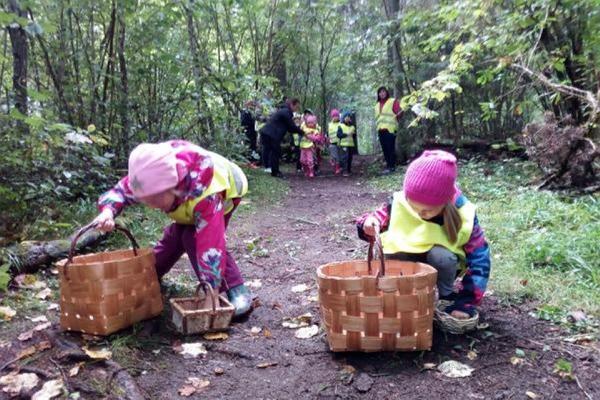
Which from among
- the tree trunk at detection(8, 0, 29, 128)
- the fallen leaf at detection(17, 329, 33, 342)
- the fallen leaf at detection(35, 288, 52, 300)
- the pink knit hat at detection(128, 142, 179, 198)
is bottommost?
the fallen leaf at detection(17, 329, 33, 342)

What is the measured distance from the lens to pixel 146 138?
6973 mm

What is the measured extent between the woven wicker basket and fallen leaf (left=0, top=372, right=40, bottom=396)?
1.36ft

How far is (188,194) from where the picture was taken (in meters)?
2.63

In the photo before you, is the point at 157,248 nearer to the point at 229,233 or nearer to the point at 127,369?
the point at 127,369

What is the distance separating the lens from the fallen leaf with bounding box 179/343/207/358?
254 centimetres

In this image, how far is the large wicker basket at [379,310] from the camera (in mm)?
2217

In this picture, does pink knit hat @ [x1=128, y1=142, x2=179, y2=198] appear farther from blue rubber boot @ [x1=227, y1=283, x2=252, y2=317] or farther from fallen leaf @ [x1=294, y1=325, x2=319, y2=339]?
fallen leaf @ [x1=294, y1=325, x2=319, y2=339]

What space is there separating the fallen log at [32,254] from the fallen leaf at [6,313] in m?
0.42

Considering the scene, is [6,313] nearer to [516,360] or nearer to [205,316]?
[205,316]

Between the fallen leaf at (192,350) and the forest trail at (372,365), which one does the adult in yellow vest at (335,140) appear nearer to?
the forest trail at (372,365)

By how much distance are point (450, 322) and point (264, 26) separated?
11.7m

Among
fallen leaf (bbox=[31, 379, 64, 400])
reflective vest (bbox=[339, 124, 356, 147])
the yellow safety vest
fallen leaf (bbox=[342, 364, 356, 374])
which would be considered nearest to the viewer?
fallen leaf (bbox=[31, 379, 64, 400])

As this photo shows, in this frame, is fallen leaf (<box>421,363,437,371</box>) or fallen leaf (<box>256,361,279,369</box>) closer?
fallen leaf (<box>421,363,437,371</box>)

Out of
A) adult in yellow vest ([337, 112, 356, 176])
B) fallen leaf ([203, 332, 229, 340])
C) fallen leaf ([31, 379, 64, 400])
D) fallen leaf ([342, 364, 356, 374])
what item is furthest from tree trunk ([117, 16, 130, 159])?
adult in yellow vest ([337, 112, 356, 176])
